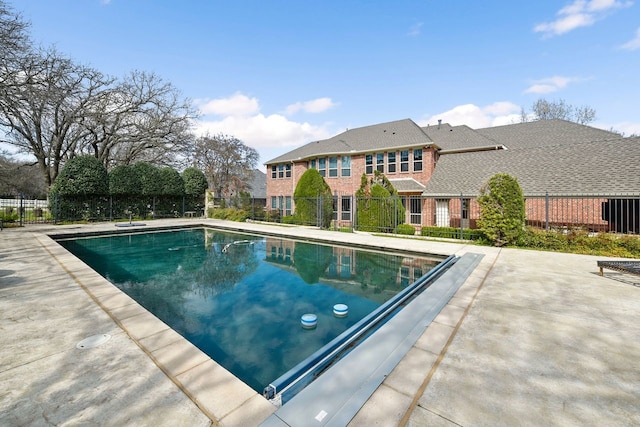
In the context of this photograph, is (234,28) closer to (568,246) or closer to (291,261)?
(291,261)

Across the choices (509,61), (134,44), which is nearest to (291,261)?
(134,44)

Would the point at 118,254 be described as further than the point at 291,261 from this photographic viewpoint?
Yes

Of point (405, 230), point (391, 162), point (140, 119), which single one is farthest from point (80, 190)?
point (391, 162)

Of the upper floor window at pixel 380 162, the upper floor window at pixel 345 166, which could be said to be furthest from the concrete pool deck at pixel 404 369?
the upper floor window at pixel 345 166

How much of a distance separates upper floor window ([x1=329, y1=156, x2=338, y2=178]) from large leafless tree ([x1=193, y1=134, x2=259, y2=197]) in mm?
16063

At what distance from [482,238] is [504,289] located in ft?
23.1

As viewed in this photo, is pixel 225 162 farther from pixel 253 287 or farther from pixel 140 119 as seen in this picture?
pixel 253 287

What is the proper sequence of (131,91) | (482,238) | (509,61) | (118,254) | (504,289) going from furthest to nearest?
(131,91)
(509,61)
(482,238)
(118,254)
(504,289)

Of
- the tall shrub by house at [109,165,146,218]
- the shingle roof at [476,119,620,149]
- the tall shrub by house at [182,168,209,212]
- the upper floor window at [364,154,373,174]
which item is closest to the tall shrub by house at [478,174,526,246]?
the upper floor window at [364,154,373,174]

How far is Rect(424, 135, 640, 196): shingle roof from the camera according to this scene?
40.1ft

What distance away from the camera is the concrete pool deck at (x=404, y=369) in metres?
2.04

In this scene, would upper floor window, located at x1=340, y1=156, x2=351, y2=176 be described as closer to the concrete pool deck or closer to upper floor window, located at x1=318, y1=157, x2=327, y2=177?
upper floor window, located at x1=318, y1=157, x2=327, y2=177

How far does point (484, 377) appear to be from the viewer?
2.52 m

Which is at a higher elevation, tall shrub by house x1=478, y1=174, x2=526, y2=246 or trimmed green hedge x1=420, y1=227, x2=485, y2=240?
tall shrub by house x1=478, y1=174, x2=526, y2=246
